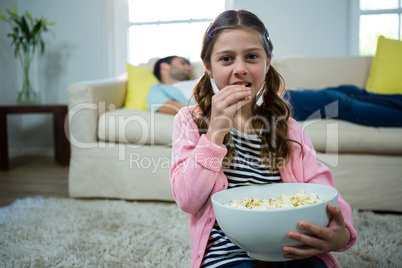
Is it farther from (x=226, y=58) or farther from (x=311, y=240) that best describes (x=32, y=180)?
(x=311, y=240)

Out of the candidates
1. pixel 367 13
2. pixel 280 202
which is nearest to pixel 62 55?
pixel 367 13

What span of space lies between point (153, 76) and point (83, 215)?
117 centimetres

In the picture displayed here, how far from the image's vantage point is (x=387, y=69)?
2283mm

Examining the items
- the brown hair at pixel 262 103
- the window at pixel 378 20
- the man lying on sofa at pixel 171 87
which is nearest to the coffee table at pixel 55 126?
the man lying on sofa at pixel 171 87

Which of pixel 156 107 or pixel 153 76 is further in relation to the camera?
pixel 153 76

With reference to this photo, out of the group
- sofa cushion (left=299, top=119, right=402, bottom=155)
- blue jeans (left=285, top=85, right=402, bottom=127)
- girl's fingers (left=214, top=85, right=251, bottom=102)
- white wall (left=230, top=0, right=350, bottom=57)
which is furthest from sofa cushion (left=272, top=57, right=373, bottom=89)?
girl's fingers (left=214, top=85, right=251, bottom=102)

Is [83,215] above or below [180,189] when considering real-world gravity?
below

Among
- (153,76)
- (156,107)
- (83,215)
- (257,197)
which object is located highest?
(153,76)

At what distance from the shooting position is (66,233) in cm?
155

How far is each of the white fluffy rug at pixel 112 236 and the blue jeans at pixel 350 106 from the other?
50 cm

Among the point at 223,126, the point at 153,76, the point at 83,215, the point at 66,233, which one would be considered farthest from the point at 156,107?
the point at 223,126

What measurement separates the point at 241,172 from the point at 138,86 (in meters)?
1.74

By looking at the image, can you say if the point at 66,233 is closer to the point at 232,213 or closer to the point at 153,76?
the point at 232,213

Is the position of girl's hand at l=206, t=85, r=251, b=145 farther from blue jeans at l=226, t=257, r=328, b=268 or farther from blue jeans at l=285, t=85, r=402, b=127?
blue jeans at l=285, t=85, r=402, b=127
